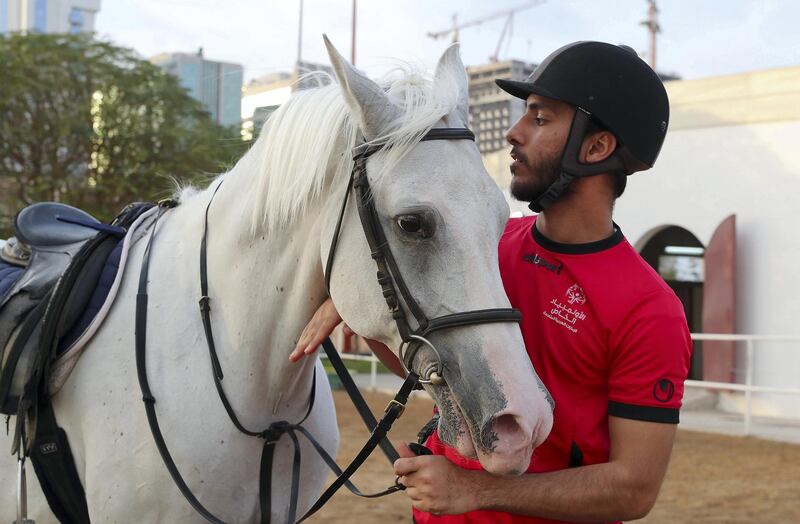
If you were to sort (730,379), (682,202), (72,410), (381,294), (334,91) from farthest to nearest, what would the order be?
(682,202)
(730,379)
(72,410)
(334,91)
(381,294)

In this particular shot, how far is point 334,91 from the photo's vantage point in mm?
2006

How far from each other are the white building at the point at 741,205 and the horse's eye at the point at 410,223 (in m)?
10.3

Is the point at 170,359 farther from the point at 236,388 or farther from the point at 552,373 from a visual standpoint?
the point at 552,373

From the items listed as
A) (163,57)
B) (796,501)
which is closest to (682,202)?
(796,501)

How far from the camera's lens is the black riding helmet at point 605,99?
5.80 ft

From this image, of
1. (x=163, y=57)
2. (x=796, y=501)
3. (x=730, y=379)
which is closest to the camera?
(x=796, y=501)

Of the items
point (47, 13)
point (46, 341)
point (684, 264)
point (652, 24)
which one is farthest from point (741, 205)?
point (47, 13)

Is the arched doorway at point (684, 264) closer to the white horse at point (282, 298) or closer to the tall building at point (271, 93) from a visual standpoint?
the tall building at point (271, 93)

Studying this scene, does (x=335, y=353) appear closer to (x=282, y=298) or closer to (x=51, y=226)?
(x=282, y=298)

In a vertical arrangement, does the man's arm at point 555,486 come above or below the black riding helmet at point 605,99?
below

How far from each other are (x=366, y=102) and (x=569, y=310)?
0.63 metres

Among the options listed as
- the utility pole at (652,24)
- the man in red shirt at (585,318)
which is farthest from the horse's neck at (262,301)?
the utility pole at (652,24)

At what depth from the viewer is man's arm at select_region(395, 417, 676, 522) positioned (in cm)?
160

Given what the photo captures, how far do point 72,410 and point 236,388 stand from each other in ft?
1.53
